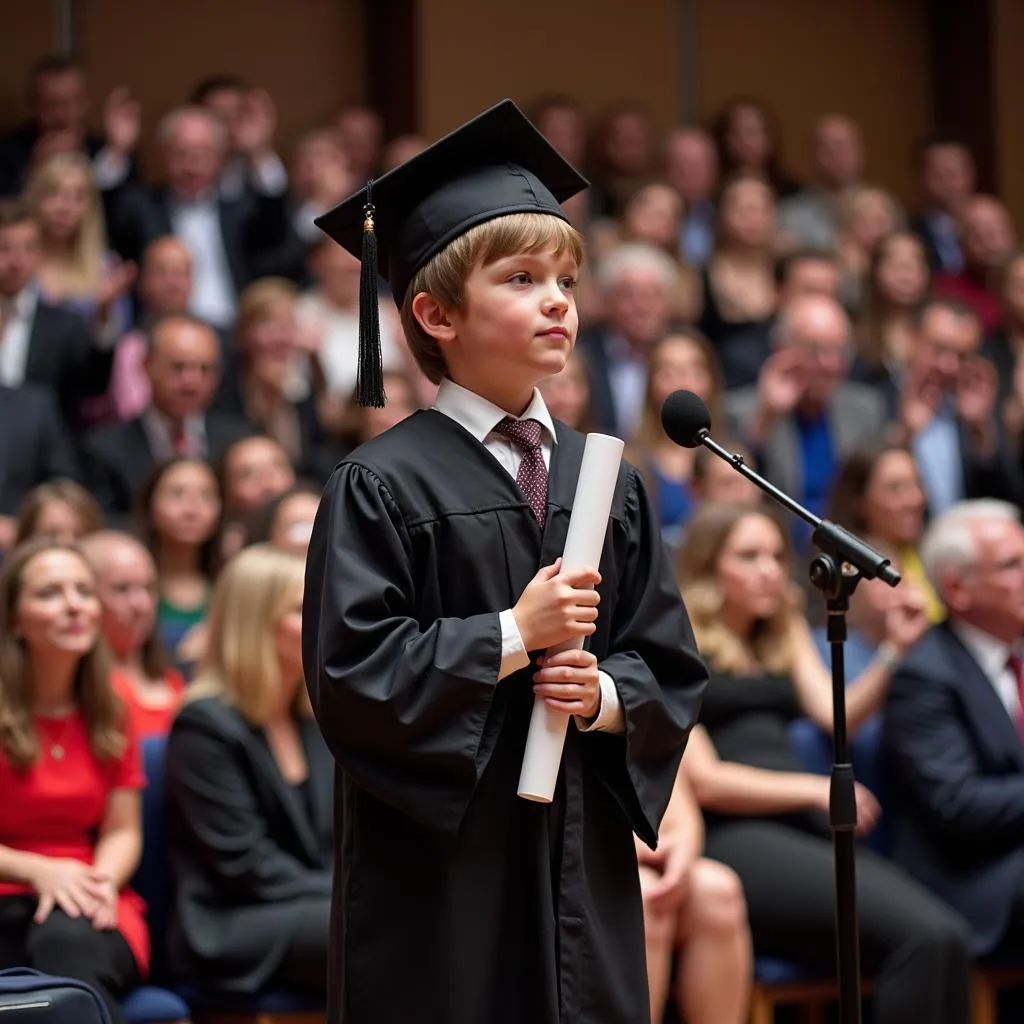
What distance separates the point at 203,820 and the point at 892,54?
298 inches

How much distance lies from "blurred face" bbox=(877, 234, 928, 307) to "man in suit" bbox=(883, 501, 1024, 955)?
2.86 metres

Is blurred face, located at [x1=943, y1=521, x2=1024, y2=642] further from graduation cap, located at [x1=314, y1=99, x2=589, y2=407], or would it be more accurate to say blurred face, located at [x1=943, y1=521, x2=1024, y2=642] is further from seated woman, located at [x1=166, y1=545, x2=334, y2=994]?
graduation cap, located at [x1=314, y1=99, x2=589, y2=407]

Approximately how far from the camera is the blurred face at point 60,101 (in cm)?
680

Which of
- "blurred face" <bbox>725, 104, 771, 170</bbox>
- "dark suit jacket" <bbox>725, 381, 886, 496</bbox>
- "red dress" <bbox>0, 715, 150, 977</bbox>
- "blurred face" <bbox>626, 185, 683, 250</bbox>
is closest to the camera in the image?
"red dress" <bbox>0, 715, 150, 977</bbox>

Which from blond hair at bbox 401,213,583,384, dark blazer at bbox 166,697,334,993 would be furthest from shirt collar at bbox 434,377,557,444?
dark blazer at bbox 166,697,334,993

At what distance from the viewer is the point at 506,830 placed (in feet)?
7.02

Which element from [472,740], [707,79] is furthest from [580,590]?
[707,79]

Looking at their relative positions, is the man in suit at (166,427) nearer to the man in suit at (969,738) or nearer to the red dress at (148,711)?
the red dress at (148,711)

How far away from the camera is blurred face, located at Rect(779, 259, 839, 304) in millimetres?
6824

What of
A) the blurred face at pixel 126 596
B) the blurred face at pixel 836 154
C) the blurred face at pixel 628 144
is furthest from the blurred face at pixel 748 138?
the blurred face at pixel 126 596

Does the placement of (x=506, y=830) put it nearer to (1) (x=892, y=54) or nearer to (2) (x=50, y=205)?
(2) (x=50, y=205)

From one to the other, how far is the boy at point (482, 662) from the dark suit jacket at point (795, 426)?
3626 millimetres

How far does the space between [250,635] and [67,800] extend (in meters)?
0.52

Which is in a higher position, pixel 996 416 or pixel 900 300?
pixel 900 300
